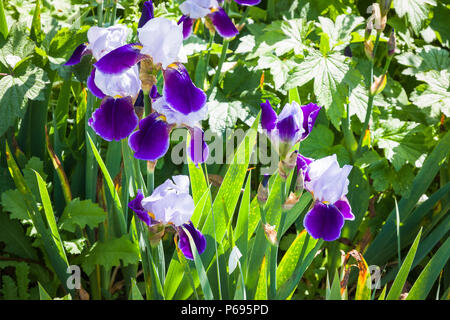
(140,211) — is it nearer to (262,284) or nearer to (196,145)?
(196,145)

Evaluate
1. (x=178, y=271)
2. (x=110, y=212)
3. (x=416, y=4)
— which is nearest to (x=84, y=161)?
(x=110, y=212)

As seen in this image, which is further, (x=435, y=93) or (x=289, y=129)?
(x=435, y=93)

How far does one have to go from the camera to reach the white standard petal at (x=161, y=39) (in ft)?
3.42

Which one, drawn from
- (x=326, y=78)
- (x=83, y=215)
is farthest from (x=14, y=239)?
(x=326, y=78)

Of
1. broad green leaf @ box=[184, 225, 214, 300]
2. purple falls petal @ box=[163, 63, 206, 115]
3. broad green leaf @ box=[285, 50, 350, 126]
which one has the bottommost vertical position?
broad green leaf @ box=[184, 225, 214, 300]

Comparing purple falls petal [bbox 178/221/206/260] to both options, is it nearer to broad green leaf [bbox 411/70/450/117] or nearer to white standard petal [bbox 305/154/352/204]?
white standard petal [bbox 305/154/352/204]

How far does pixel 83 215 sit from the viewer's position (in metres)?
1.54

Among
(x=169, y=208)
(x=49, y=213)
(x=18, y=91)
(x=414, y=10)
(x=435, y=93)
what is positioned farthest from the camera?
(x=414, y=10)

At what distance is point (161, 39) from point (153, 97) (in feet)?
0.47

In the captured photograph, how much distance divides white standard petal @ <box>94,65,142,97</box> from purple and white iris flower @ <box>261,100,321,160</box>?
0.28m

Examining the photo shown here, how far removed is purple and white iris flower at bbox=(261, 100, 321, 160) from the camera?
1049mm

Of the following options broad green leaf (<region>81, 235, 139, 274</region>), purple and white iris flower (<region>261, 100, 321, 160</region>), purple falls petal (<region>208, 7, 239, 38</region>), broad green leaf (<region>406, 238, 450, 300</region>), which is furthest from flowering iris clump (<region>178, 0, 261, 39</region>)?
broad green leaf (<region>406, 238, 450, 300</region>)

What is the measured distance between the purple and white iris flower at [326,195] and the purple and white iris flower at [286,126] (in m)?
0.09
